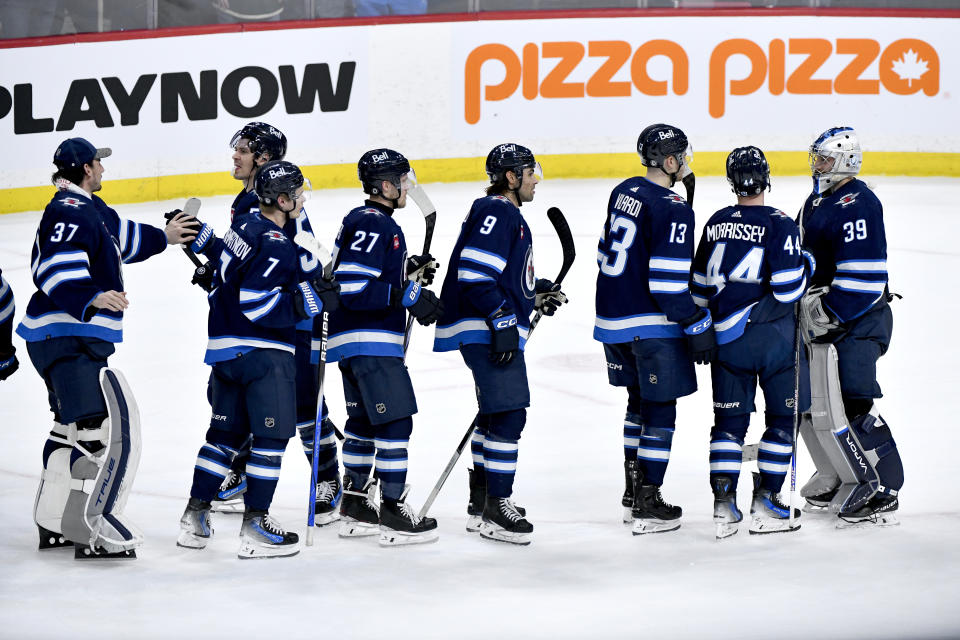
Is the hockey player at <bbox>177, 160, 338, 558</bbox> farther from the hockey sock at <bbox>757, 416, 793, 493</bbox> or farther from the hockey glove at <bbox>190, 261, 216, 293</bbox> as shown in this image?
the hockey sock at <bbox>757, 416, 793, 493</bbox>

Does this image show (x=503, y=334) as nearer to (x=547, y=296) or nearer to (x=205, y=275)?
(x=547, y=296)

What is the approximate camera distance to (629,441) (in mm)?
5871

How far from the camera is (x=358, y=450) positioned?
18.7 ft

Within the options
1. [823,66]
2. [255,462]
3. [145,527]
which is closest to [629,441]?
[255,462]

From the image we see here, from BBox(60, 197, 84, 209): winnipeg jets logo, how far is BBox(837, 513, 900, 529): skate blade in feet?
9.92

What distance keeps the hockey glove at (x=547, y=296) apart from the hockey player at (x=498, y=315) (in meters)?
0.10

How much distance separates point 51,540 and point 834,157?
10.6 ft

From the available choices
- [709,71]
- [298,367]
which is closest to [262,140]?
[298,367]

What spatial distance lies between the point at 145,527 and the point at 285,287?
45.2 inches

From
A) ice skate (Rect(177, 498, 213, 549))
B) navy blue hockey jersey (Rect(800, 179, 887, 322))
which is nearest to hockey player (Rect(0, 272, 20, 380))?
ice skate (Rect(177, 498, 213, 549))

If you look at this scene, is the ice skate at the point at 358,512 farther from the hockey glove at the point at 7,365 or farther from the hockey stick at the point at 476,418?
the hockey glove at the point at 7,365

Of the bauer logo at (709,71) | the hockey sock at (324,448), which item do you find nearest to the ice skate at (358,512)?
the hockey sock at (324,448)

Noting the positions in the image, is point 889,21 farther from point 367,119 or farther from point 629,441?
point 629,441

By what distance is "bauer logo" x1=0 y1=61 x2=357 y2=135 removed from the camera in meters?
11.8
